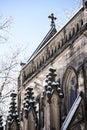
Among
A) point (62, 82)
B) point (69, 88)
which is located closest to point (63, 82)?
point (62, 82)

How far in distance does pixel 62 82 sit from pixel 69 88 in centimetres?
39

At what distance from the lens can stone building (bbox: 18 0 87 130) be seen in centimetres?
1060

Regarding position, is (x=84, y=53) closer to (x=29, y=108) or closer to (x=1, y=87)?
(x=29, y=108)

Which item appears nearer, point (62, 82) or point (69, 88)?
point (69, 88)

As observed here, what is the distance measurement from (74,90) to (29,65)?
5163 mm

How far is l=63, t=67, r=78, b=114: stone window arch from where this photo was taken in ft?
40.9

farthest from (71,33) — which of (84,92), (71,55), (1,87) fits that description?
(1,87)

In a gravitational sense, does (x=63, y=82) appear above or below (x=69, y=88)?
above

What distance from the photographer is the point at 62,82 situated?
512 inches

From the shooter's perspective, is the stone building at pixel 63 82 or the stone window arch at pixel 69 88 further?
the stone window arch at pixel 69 88

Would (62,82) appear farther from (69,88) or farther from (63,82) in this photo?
(69,88)

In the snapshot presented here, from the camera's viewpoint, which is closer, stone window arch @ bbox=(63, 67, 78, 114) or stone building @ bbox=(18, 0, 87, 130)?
stone building @ bbox=(18, 0, 87, 130)

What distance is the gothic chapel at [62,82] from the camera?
34.8ft

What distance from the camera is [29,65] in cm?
1712
